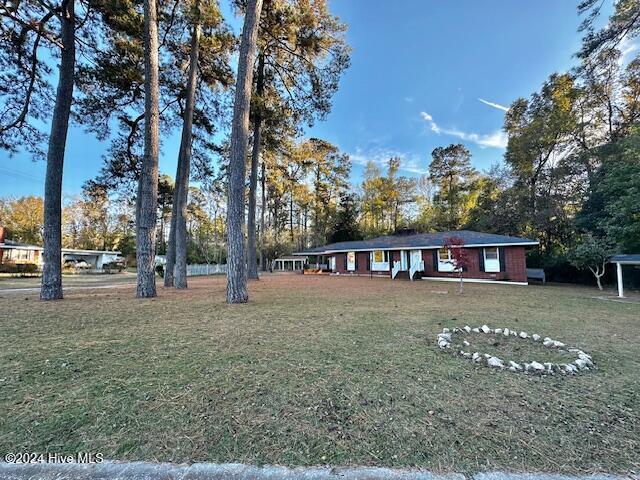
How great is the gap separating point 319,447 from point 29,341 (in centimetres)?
465

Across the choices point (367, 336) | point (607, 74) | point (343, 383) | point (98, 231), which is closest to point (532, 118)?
point (607, 74)

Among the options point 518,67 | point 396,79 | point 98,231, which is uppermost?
point 396,79

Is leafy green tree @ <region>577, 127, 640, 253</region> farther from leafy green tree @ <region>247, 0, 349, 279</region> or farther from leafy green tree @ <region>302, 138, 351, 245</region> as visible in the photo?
leafy green tree @ <region>302, 138, 351, 245</region>

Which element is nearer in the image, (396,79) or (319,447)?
(319,447)

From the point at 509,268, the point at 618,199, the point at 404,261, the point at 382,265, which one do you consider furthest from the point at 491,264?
the point at 382,265

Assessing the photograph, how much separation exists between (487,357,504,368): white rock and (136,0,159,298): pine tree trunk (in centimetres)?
908

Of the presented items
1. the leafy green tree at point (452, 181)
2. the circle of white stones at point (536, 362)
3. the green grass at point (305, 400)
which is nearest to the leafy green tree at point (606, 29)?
the green grass at point (305, 400)

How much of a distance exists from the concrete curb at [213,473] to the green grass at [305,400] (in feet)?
0.23

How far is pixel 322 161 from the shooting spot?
32.8m

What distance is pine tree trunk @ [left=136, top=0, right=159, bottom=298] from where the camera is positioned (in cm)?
853

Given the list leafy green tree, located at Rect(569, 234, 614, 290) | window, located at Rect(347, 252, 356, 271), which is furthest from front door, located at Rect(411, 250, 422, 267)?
leafy green tree, located at Rect(569, 234, 614, 290)

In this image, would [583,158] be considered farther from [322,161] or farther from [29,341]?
[29,341]

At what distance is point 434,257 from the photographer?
1861 cm

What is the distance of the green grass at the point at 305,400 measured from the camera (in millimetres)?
1787
